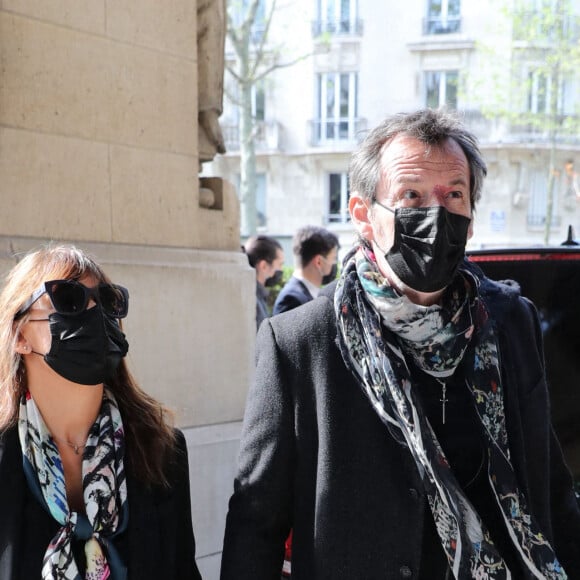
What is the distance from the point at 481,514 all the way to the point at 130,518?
97 centimetres

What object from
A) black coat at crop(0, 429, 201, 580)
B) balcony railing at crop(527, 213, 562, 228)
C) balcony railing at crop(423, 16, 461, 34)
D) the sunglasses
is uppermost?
balcony railing at crop(423, 16, 461, 34)

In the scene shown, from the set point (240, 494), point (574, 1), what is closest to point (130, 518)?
point (240, 494)

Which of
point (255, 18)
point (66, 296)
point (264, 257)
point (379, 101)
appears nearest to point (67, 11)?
point (66, 296)

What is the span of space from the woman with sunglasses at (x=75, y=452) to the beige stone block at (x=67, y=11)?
190 cm

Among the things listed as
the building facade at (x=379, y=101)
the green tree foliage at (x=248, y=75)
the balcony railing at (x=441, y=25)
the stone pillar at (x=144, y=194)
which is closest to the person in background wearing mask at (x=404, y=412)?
the stone pillar at (x=144, y=194)

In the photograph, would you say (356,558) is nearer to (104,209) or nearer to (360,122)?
(104,209)

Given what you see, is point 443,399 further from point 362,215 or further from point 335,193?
point 335,193

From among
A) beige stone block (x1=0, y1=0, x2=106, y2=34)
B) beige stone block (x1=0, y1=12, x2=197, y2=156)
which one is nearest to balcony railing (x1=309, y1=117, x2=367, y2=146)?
beige stone block (x1=0, y1=12, x2=197, y2=156)

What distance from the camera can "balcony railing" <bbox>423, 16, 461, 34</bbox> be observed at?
29641 mm

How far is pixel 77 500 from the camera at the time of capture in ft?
7.26

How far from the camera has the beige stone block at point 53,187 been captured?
3.64 meters

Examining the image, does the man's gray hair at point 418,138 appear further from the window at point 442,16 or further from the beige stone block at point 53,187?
the window at point 442,16

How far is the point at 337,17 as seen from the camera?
31.0 metres

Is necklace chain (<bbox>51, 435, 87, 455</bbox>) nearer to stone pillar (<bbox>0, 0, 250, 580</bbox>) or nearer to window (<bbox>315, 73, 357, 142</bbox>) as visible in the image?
stone pillar (<bbox>0, 0, 250, 580</bbox>)
